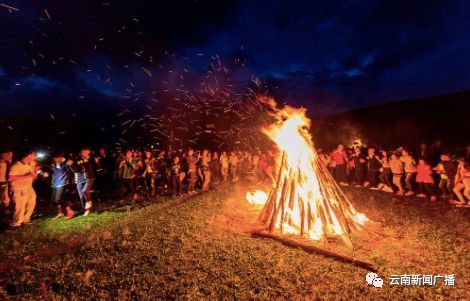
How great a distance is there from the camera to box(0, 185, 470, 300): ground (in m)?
5.16

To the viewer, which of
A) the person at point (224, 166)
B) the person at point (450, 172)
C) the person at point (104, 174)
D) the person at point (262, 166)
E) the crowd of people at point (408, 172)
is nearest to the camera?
the crowd of people at point (408, 172)

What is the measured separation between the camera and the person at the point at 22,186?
8.93 m

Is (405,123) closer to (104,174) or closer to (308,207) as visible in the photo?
(308,207)

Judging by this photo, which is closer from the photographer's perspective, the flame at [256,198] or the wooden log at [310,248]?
the wooden log at [310,248]

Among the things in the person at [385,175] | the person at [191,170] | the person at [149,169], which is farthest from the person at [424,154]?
the person at [149,169]

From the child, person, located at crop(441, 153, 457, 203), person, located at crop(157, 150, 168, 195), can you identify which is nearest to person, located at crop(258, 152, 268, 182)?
person, located at crop(157, 150, 168, 195)

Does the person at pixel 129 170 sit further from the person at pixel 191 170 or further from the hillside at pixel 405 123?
the hillside at pixel 405 123

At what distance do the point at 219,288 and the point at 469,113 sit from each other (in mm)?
28198

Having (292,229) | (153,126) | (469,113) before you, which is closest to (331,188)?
(292,229)

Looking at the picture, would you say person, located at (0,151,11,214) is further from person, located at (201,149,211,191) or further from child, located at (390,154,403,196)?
child, located at (390,154,403,196)

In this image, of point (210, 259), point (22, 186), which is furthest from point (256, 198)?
point (22, 186)

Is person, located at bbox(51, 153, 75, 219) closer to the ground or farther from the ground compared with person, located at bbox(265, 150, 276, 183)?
closer to the ground

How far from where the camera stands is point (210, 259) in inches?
253

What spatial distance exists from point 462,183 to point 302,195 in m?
7.15
